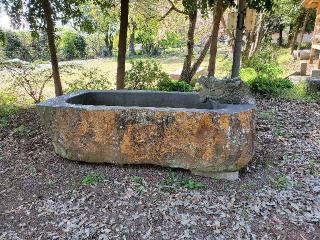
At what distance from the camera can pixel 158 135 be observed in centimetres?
408

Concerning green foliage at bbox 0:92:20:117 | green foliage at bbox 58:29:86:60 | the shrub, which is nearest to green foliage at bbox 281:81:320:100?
the shrub

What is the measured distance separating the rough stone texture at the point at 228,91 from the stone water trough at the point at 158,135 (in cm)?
15

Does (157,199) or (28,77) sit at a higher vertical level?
(28,77)

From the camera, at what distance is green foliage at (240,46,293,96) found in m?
8.62

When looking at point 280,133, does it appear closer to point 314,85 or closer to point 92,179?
point 92,179

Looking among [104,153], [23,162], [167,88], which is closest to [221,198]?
[104,153]

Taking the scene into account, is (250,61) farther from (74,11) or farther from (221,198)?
(221,198)

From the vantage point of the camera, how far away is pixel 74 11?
7.59 metres

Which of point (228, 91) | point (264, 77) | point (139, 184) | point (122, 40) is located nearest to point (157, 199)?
point (139, 184)

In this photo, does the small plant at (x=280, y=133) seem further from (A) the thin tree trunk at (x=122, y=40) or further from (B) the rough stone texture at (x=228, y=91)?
(A) the thin tree trunk at (x=122, y=40)

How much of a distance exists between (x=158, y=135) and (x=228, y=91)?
1.24 m

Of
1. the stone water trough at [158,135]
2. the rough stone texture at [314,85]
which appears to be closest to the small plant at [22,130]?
the stone water trough at [158,135]

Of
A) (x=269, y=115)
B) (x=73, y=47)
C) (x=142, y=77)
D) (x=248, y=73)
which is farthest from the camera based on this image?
(x=73, y=47)

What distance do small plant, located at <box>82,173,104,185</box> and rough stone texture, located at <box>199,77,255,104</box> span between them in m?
1.98
